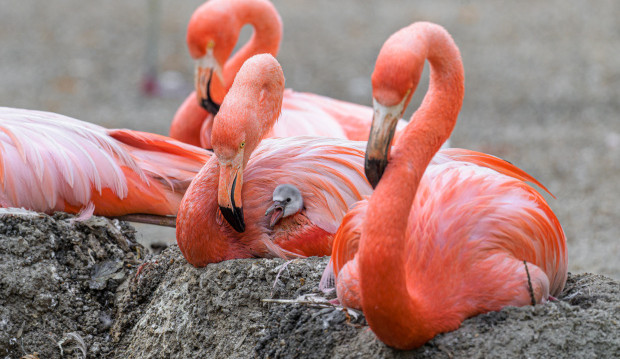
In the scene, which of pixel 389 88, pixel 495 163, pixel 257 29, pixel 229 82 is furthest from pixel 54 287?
pixel 257 29

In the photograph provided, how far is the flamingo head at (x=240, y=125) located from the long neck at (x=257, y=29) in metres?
1.82

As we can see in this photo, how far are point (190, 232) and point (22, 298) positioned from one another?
80 centimetres

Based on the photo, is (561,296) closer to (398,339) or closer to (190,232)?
(398,339)

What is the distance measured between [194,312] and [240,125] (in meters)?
0.79

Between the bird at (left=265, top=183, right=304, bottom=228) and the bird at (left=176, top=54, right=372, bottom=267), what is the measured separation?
4cm

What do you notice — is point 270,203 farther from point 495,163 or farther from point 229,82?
point 229,82

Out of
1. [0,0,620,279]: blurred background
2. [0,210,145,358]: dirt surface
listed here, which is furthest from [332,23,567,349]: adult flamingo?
[0,0,620,279]: blurred background

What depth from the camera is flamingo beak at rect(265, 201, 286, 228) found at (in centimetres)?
323

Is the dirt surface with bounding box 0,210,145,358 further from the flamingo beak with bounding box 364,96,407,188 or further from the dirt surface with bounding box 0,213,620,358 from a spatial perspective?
the flamingo beak with bounding box 364,96,407,188

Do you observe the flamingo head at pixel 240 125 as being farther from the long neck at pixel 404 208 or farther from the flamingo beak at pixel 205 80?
the flamingo beak at pixel 205 80

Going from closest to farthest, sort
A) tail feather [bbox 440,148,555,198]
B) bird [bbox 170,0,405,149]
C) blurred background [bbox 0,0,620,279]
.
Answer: tail feather [bbox 440,148,555,198], bird [bbox 170,0,405,149], blurred background [bbox 0,0,620,279]

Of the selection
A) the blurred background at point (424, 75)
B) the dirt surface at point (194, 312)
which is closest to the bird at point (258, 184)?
the dirt surface at point (194, 312)

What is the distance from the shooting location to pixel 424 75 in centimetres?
934

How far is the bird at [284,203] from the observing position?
3.22 meters
